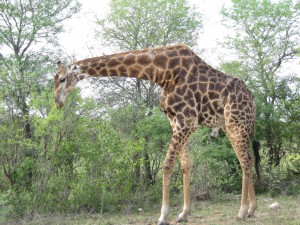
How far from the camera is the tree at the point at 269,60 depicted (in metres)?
14.8

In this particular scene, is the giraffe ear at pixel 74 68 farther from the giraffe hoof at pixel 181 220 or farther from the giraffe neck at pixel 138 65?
the giraffe hoof at pixel 181 220

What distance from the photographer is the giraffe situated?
716 centimetres

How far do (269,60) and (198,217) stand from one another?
8.87 m

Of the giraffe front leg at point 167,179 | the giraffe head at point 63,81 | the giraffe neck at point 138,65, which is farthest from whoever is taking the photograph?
the giraffe neck at point 138,65

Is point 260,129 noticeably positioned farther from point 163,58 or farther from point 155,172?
point 163,58

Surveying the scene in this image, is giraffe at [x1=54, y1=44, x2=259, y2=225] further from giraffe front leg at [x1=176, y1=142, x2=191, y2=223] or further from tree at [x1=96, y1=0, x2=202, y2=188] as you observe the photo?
tree at [x1=96, y1=0, x2=202, y2=188]

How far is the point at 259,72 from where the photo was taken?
15148 mm

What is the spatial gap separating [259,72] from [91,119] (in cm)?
787

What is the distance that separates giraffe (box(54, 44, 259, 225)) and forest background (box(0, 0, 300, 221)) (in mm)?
1271

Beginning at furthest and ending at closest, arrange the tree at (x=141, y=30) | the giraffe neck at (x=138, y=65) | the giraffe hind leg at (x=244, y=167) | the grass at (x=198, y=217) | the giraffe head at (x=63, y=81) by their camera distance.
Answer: the tree at (x=141, y=30) < the giraffe hind leg at (x=244, y=167) < the grass at (x=198, y=217) < the giraffe neck at (x=138, y=65) < the giraffe head at (x=63, y=81)

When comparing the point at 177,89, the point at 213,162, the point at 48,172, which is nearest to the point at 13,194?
the point at 48,172

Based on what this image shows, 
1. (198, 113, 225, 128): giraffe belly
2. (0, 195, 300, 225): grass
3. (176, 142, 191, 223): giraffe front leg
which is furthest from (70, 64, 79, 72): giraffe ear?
(0, 195, 300, 225): grass

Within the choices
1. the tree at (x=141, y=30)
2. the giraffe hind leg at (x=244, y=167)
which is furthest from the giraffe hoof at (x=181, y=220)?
the tree at (x=141, y=30)

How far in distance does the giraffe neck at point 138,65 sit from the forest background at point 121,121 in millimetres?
1385
